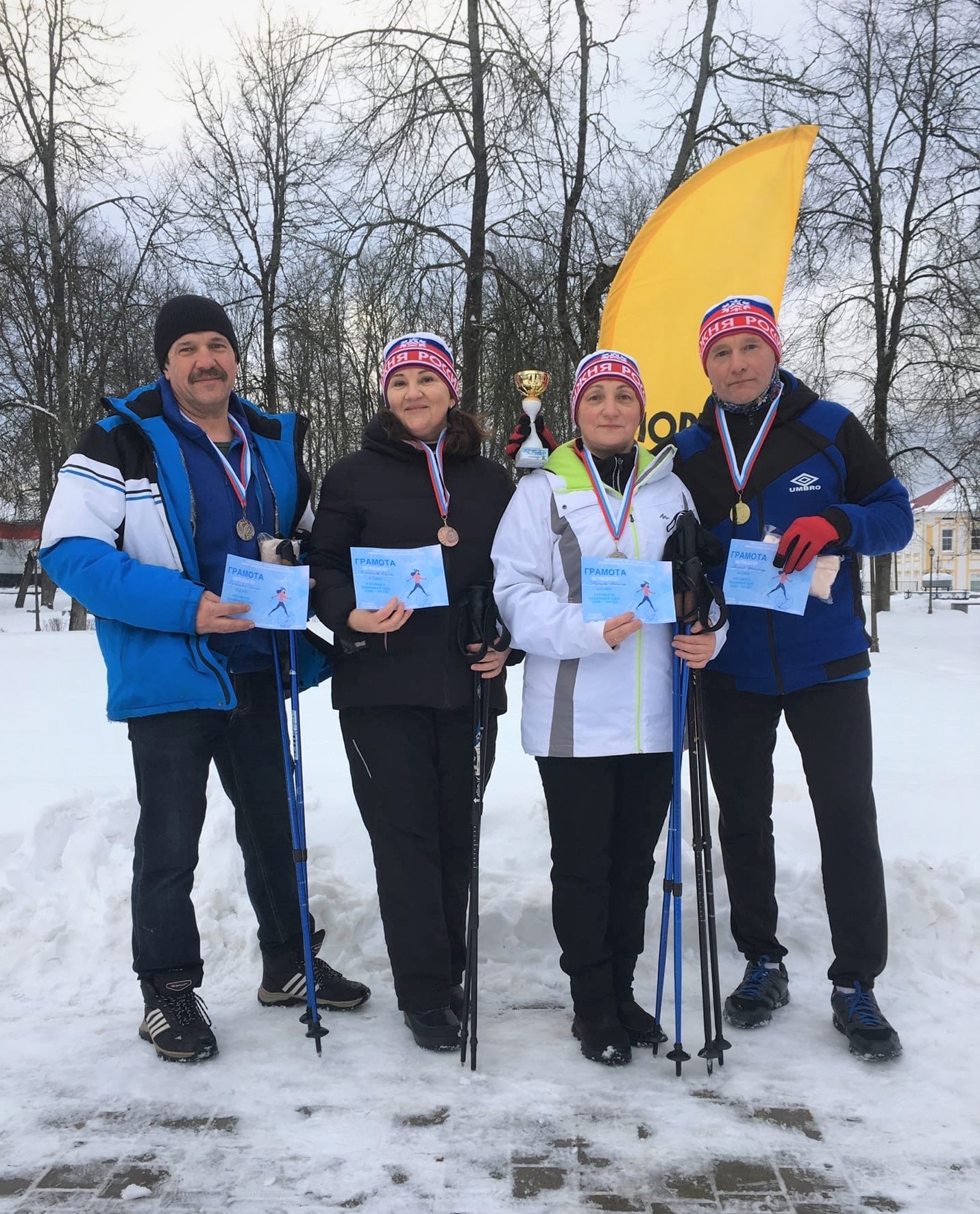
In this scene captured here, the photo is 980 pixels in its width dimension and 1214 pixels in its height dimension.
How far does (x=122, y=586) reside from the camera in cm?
275

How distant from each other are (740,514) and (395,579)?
119 centimetres

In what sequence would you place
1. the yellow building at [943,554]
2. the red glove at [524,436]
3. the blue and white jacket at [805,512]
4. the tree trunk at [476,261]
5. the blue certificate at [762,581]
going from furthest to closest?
the yellow building at [943,554], the tree trunk at [476,261], the red glove at [524,436], the blue and white jacket at [805,512], the blue certificate at [762,581]

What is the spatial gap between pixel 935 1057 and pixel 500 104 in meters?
8.89

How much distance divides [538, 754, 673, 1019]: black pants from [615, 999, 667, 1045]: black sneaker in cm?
4

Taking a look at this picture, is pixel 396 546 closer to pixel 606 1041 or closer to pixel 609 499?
pixel 609 499

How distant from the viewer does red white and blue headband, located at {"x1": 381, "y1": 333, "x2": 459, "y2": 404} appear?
3076 mm

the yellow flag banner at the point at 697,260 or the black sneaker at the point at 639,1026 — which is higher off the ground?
the yellow flag banner at the point at 697,260

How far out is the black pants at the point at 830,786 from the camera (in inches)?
119

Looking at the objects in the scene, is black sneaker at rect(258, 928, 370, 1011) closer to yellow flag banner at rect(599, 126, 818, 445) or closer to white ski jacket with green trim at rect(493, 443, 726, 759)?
white ski jacket with green trim at rect(493, 443, 726, 759)

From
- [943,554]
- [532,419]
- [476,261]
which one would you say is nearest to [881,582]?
[476,261]

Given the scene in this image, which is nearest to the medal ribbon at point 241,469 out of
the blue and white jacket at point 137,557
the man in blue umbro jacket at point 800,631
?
the blue and white jacket at point 137,557

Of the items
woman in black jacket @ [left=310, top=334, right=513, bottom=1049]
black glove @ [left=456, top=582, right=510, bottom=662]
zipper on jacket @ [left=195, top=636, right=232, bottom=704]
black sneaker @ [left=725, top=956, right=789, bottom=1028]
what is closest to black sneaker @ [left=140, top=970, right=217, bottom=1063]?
woman in black jacket @ [left=310, top=334, right=513, bottom=1049]

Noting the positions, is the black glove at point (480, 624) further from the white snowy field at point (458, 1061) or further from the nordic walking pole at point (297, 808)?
the white snowy field at point (458, 1061)

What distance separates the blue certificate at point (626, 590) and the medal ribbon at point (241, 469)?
1234mm
